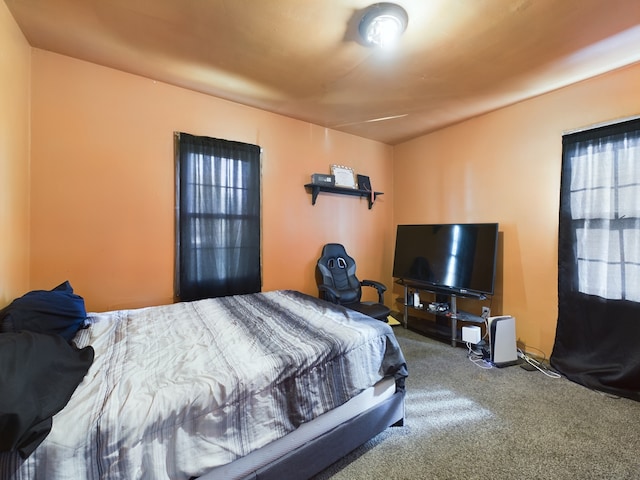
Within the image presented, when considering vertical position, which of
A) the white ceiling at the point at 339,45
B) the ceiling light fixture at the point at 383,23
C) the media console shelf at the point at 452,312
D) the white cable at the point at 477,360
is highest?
the white ceiling at the point at 339,45

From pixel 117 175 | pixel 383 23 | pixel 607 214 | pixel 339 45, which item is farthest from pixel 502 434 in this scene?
pixel 117 175

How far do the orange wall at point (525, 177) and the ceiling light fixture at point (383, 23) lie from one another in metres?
1.86

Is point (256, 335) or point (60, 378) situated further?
point (256, 335)

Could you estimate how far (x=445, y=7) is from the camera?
161 cm

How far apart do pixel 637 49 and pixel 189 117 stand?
11.9 ft

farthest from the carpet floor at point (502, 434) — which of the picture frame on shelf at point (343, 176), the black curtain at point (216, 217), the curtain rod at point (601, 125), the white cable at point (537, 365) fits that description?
the picture frame on shelf at point (343, 176)

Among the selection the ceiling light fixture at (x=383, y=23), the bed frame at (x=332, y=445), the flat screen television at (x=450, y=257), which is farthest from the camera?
the flat screen television at (x=450, y=257)

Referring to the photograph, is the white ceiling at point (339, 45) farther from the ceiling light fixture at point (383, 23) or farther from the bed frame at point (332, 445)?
the bed frame at point (332, 445)

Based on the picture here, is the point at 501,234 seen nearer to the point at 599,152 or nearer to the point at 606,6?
the point at 599,152

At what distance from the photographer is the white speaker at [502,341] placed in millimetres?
2611

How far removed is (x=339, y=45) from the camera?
77.4 inches

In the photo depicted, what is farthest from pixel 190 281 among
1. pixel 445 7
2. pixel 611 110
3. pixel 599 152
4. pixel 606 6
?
pixel 611 110

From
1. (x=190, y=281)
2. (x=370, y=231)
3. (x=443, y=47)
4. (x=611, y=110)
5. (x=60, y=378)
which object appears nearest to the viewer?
(x=60, y=378)

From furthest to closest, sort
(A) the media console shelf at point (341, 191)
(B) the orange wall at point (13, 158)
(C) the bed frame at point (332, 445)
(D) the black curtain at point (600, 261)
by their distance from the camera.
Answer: (A) the media console shelf at point (341, 191) < (D) the black curtain at point (600, 261) < (B) the orange wall at point (13, 158) < (C) the bed frame at point (332, 445)
